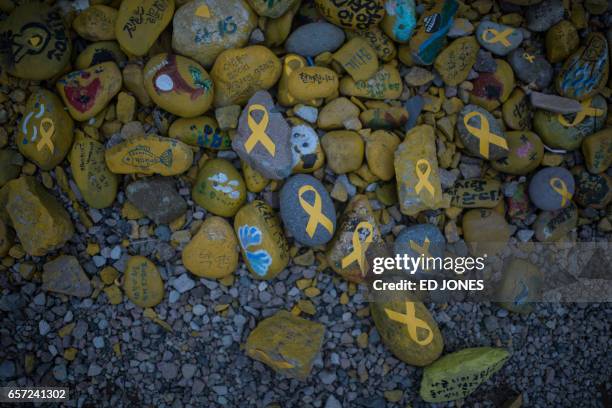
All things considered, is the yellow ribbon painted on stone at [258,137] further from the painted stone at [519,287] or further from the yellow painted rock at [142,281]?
the painted stone at [519,287]

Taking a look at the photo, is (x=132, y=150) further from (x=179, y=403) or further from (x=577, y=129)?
(x=577, y=129)

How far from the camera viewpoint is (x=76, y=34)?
2016 millimetres

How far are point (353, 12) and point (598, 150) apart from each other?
4.18 ft

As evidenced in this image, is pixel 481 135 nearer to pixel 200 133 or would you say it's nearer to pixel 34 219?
pixel 200 133

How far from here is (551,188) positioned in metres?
2.06

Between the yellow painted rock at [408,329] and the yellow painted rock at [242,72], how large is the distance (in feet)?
3.42

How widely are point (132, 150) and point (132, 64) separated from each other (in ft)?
1.34

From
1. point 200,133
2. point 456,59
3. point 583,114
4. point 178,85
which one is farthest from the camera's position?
point 583,114

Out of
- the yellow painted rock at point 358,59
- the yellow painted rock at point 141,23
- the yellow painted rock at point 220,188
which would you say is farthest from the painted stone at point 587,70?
the yellow painted rock at point 141,23

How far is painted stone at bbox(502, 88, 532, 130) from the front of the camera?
211cm

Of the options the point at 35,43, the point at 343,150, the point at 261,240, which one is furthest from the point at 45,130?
the point at 343,150

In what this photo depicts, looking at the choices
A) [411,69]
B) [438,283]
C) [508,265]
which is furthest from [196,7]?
[508,265]

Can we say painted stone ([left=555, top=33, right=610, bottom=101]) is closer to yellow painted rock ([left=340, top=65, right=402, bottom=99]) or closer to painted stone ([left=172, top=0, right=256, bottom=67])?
yellow painted rock ([left=340, top=65, right=402, bottom=99])

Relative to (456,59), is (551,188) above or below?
below
